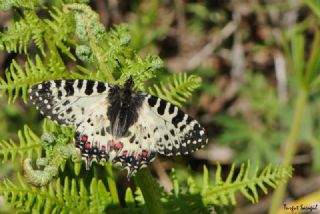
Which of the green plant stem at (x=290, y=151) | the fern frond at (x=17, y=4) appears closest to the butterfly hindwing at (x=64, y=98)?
the fern frond at (x=17, y=4)

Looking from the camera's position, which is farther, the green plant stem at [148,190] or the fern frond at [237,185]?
the fern frond at [237,185]

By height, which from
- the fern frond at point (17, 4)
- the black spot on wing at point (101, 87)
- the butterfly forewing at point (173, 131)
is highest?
the fern frond at point (17, 4)

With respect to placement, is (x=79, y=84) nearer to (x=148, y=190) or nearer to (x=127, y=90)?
(x=127, y=90)

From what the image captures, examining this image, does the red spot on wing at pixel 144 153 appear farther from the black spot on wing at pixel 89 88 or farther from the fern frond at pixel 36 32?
the fern frond at pixel 36 32

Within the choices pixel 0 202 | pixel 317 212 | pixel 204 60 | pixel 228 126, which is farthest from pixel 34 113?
pixel 317 212

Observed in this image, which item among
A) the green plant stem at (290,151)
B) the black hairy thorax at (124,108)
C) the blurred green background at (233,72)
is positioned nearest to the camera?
the black hairy thorax at (124,108)

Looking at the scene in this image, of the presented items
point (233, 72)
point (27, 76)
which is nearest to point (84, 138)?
point (27, 76)
